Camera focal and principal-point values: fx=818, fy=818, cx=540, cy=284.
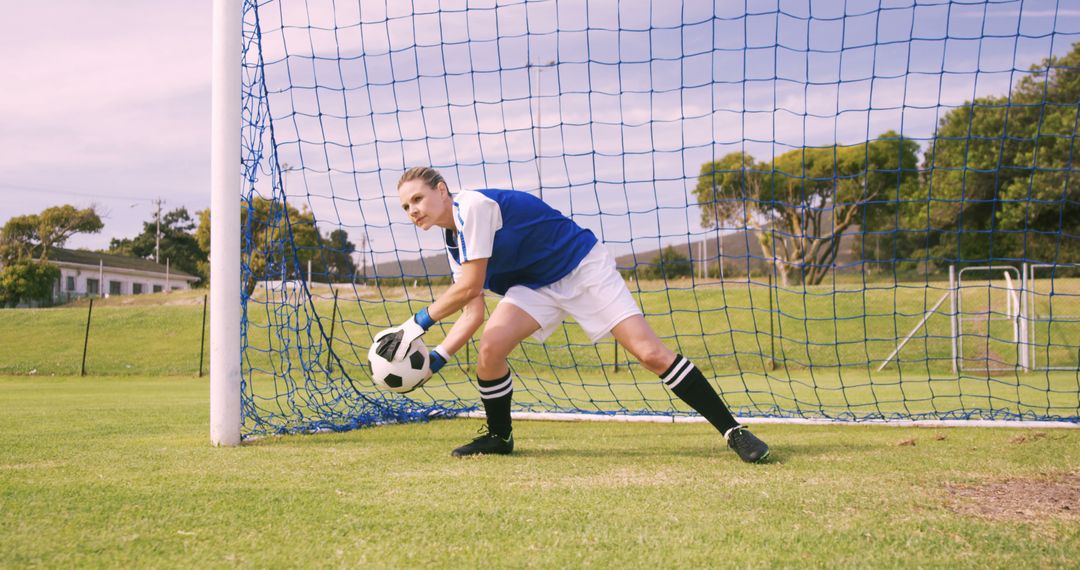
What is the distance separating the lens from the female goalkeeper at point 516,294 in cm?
361

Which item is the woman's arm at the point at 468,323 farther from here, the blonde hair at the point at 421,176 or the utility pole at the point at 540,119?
the utility pole at the point at 540,119

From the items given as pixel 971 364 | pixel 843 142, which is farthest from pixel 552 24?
pixel 971 364

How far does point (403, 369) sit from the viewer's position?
141 inches

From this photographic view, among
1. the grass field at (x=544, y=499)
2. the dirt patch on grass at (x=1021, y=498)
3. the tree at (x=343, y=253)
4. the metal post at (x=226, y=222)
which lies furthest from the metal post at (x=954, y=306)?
the metal post at (x=226, y=222)

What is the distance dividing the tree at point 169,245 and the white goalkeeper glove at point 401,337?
66476 millimetres

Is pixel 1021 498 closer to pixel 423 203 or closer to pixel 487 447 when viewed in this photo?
pixel 487 447

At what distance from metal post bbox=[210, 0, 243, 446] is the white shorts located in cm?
140

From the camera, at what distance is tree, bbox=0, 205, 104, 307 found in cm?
3541

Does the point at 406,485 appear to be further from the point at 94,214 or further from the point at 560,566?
the point at 94,214

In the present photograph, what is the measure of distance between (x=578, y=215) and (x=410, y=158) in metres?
1.35

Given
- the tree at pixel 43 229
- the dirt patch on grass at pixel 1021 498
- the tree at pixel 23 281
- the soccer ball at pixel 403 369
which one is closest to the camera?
the dirt patch on grass at pixel 1021 498

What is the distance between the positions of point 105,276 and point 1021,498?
184 ft

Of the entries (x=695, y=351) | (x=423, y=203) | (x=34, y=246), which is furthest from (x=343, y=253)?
(x=34, y=246)

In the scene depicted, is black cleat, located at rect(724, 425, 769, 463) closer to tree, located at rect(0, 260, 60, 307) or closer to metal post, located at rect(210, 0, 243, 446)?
metal post, located at rect(210, 0, 243, 446)
